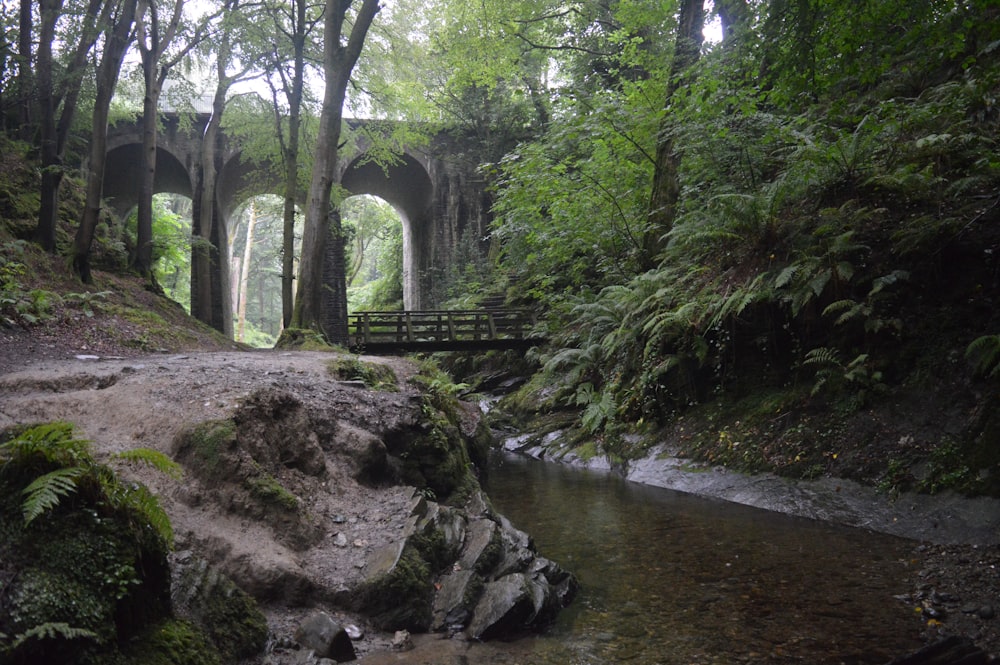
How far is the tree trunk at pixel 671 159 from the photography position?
36.9 ft

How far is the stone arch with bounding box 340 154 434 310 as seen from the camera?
1016 inches

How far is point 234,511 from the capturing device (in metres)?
3.78

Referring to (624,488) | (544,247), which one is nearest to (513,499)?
(624,488)

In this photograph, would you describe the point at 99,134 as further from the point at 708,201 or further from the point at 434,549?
the point at 434,549

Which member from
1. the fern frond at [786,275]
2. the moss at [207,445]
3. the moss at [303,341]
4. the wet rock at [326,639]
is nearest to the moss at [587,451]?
the fern frond at [786,275]

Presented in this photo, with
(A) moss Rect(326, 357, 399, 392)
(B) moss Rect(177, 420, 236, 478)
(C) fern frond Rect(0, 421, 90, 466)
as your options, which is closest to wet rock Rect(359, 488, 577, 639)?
(B) moss Rect(177, 420, 236, 478)

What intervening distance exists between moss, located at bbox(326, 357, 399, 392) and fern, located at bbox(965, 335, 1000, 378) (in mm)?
5193

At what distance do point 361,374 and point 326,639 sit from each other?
13.3ft

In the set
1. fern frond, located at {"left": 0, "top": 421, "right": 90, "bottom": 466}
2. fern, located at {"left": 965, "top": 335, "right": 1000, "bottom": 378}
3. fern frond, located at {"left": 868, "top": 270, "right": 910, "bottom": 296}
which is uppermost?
fern frond, located at {"left": 868, "top": 270, "right": 910, "bottom": 296}

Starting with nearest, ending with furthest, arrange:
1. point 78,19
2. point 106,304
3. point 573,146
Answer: point 106,304 → point 78,19 → point 573,146

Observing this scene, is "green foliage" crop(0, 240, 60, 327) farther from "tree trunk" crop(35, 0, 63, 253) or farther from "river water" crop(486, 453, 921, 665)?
"river water" crop(486, 453, 921, 665)

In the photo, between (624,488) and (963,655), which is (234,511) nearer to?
(963,655)

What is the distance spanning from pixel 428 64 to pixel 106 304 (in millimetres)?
15605

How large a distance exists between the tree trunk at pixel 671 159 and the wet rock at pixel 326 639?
9265 millimetres
